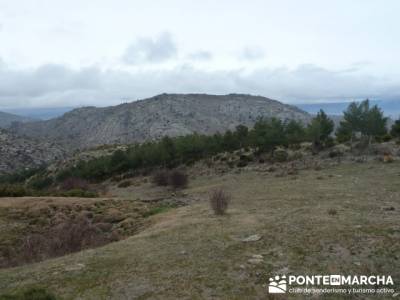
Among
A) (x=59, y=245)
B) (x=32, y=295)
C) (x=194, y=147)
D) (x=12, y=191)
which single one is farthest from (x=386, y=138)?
(x=32, y=295)

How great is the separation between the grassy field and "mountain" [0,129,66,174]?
12991cm

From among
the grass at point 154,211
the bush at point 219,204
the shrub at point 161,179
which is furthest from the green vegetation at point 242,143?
the bush at point 219,204

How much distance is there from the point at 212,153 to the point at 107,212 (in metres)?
41.8

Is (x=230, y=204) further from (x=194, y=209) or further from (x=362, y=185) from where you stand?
(x=362, y=185)

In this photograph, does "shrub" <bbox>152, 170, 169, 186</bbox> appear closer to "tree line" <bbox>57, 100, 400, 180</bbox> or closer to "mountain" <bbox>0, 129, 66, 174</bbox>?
"tree line" <bbox>57, 100, 400, 180</bbox>

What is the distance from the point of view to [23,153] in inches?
5969

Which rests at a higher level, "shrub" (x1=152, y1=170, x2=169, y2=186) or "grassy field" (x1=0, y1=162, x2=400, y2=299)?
"grassy field" (x1=0, y1=162, x2=400, y2=299)

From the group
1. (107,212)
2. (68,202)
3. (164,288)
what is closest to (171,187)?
(68,202)

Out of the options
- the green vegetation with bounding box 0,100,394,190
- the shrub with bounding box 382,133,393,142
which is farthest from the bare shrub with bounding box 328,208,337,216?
the shrub with bounding box 382,133,393,142

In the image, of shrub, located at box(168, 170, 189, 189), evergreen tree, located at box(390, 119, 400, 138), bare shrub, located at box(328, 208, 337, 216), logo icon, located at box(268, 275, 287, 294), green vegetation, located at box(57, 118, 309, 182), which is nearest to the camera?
logo icon, located at box(268, 275, 287, 294)

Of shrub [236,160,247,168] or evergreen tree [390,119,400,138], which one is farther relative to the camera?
evergreen tree [390,119,400,138]

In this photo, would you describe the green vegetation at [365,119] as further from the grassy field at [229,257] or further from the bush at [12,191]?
the bush at [12,191]

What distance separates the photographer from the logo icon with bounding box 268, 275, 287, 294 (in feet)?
32.0

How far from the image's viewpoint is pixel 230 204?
22.8 meters
